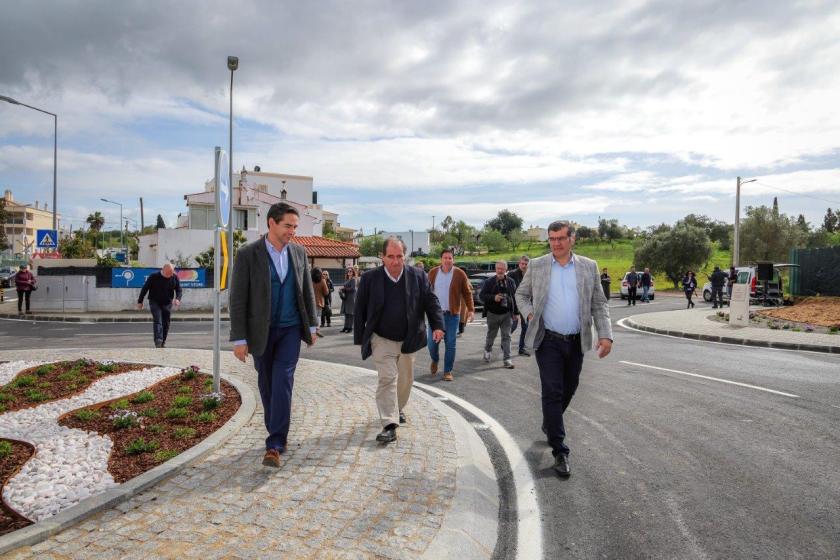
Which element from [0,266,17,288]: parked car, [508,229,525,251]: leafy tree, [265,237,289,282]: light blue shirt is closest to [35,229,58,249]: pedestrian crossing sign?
[265,237,289,282]: light blue shirt

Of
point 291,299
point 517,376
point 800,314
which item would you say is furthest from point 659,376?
point 800,314

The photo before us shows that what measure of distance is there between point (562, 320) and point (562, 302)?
0.16m

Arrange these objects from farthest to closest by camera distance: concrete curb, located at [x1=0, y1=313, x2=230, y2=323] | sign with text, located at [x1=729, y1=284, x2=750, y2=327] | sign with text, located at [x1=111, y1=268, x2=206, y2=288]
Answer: sign with text, located at [x1=111, y1=268, x2=206, y2=288] → concrete curb, located at [x1=0, y1=313, x2=230, y2=323] → sign with text, located at [x1=729, y1=284, x2=750, y2=327]

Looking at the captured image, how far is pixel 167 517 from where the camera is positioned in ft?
10.6

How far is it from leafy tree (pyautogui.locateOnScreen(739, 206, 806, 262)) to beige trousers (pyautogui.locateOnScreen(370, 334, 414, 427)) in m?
49.6

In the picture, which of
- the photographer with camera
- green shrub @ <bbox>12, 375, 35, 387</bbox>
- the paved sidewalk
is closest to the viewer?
green shrub @ <bbox>12, 375, 35, 387</bbox>

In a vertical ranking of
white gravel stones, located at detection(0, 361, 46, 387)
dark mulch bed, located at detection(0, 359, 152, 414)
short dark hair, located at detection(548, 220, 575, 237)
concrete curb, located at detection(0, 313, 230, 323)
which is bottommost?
concrete curb, located at detection(0, 313, 230, 323)

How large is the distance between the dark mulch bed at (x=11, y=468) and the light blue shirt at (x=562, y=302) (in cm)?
385

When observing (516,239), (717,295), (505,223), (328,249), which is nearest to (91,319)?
(328,249)

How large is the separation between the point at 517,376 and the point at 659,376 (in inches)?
85.2

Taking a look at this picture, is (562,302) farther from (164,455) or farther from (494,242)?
(494,242)

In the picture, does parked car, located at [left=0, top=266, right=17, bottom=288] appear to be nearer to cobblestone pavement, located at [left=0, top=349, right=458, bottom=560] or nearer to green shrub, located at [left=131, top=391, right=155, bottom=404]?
green shrub, located at [left=131, top=391, right=155, bottom=404]

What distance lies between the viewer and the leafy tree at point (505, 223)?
125 metres

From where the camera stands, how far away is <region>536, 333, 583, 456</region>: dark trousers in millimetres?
4453
